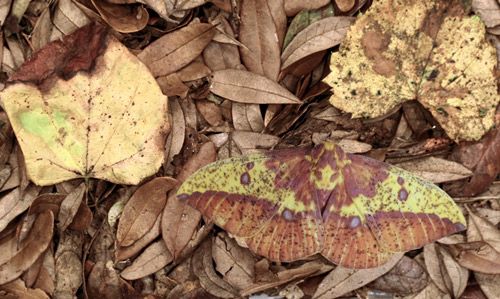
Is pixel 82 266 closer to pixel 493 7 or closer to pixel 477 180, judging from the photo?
pixel 477 180

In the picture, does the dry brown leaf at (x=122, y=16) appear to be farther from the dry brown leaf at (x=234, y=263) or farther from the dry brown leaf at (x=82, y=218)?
the dry brown leaf at (x=234, y=263)

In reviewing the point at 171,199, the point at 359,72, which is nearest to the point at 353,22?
the point at 359,72

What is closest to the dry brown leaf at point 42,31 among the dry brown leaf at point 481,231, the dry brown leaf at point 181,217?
the dry brown leaf at point 181,217

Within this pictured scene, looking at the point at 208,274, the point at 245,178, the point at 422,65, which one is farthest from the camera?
the point at 208,274

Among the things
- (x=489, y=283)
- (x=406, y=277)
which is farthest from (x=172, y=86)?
(x=489, y=283)

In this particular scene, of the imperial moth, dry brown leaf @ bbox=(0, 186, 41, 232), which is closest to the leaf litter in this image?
dry brown leaf @ bbox=(0, 186, 41, 232)

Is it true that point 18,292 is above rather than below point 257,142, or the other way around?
below

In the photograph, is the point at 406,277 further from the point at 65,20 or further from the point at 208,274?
the point at 65,20
